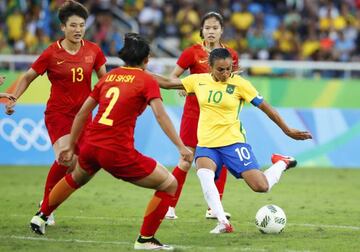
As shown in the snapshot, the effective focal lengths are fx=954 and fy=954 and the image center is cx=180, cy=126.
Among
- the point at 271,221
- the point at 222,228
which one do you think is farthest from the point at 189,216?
the point at 271,221

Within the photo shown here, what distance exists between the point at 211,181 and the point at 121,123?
1.93 metres

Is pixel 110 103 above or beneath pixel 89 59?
above

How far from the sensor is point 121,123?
973cm

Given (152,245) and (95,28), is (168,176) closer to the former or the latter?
(152,245)

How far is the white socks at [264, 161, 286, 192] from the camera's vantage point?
11.4 meters

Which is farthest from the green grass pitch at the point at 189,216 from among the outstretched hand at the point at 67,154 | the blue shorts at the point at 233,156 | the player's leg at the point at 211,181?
the outstretched hand at the point at 67,154

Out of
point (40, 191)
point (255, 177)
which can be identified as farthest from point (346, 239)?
point (40, 191)

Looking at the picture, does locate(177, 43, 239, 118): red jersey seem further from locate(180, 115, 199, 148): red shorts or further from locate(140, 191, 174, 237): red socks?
locate(140, 191, 174, 237): red socks

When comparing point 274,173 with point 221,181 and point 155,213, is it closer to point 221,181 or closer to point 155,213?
point 221,181

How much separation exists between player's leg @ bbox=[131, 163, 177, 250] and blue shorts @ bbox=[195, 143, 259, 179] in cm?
154

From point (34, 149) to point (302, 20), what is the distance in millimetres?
10146

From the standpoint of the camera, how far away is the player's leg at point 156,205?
387 inches

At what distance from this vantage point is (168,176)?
9852 millimetres

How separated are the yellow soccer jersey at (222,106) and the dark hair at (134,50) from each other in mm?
1772
